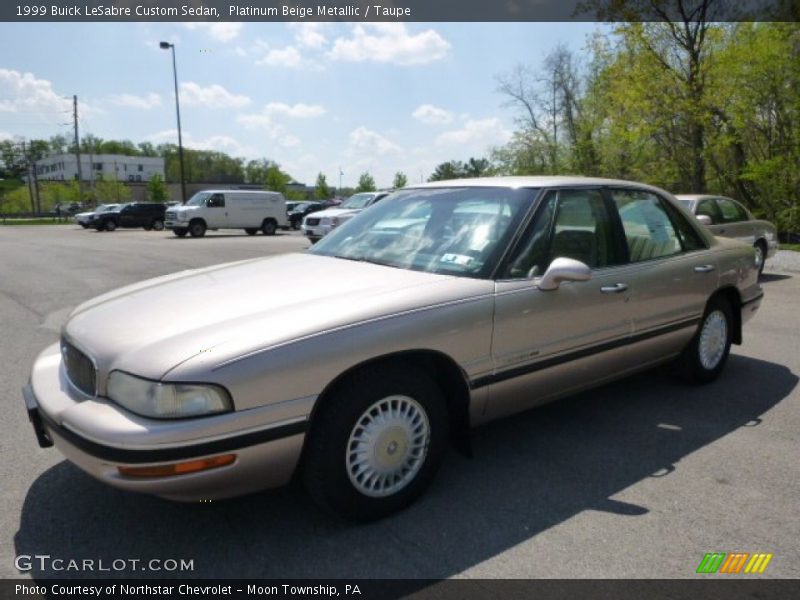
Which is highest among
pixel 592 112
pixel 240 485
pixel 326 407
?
pixel 592 112

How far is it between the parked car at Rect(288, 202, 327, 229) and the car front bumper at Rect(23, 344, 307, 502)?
104ft

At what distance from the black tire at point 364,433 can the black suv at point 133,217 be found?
112 feet

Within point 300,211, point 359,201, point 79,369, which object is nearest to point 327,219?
point 359,201

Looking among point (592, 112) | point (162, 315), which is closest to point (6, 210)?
point (592, 112)

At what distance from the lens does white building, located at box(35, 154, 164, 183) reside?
11630 centimetres

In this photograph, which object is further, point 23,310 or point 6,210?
point 6,210

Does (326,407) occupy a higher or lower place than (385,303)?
lower

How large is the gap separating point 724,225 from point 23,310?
1109cm

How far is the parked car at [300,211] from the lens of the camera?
34.6 meters

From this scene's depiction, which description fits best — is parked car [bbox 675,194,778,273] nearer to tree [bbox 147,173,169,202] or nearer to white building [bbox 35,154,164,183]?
tree [bbox 147,173,169,202]

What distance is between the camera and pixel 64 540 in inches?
104

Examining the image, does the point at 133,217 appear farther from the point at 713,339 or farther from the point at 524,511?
the point at 524,511

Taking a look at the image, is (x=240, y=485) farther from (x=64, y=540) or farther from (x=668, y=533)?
(x=668, y=533)

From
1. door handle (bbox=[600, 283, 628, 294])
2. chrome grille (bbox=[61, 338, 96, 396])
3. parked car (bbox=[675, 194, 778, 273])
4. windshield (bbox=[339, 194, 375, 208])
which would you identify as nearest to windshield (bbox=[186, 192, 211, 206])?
windshield (bbox=[339, 194, 375, 208])
